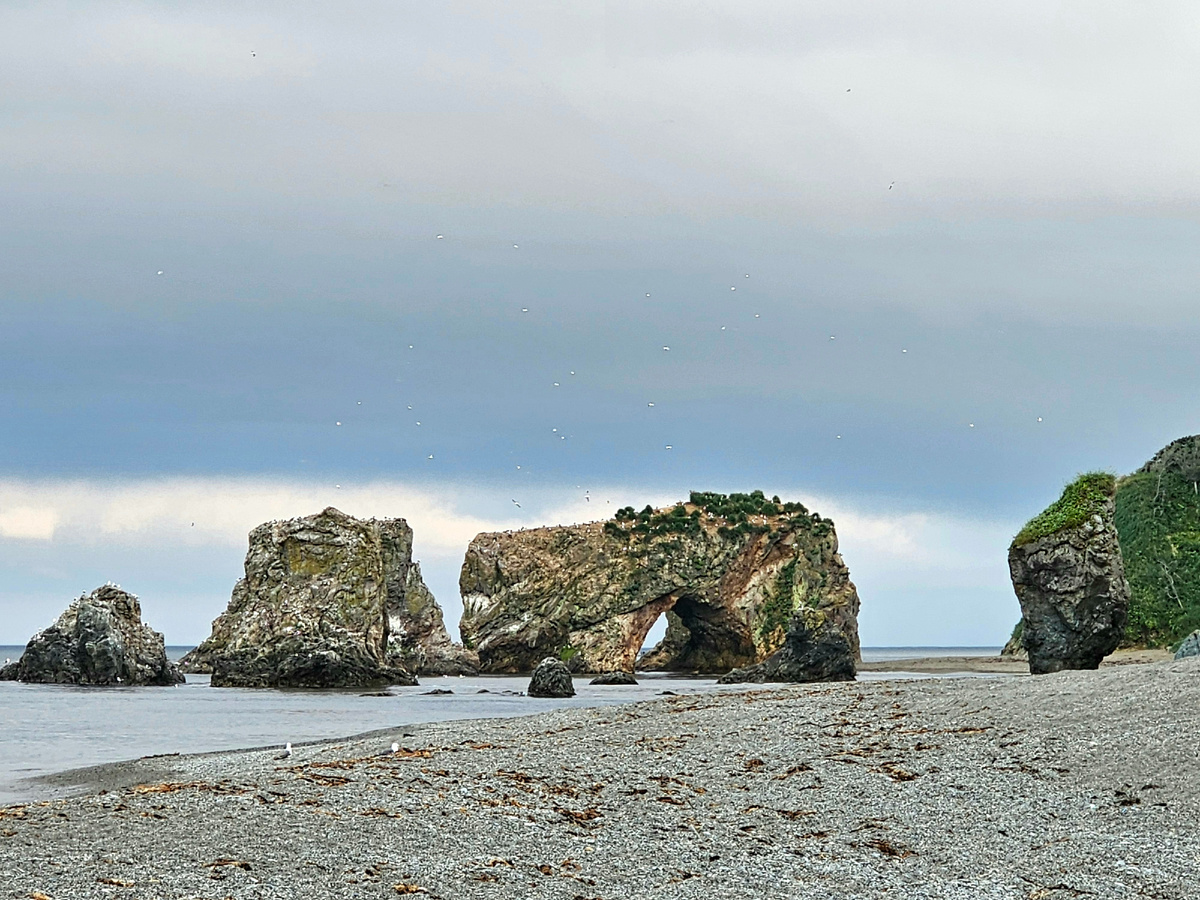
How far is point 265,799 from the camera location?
1547cm

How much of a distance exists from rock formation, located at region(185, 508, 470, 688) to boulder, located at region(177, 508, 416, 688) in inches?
1.9

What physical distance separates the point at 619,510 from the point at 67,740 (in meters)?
59.6

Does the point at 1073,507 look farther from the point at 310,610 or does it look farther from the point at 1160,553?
the point at 1160,553

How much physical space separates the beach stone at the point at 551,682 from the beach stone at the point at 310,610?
15.9m

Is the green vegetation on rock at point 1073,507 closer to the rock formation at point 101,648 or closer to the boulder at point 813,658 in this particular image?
the boulder at point 813,658

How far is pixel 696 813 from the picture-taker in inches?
634

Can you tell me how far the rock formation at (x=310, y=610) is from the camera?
62156mm

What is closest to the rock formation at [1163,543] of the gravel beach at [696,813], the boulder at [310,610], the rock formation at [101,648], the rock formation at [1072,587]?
the rock formation at [1072,587]

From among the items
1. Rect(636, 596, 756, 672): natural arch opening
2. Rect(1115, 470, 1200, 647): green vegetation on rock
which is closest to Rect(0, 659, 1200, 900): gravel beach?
Rect(1115, 470, 1200, 647): green vegetation on rock

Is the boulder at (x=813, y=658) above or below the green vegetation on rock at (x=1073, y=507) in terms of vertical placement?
below

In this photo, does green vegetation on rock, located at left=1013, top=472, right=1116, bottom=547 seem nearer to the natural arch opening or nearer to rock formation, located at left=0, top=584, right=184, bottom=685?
the natural arch opening

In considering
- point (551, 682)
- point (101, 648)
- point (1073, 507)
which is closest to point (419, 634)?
point (101, 648)

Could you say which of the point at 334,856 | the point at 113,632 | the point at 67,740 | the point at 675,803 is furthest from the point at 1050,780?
the point at 113,632

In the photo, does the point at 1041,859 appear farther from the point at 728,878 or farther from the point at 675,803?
the point at 675,803
